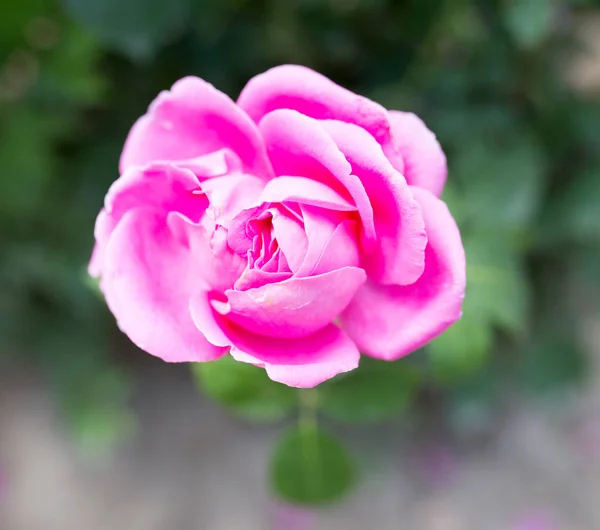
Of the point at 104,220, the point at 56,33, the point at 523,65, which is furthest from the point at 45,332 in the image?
the point at 523,65

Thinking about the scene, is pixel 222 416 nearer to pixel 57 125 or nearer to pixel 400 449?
pixel 400 449

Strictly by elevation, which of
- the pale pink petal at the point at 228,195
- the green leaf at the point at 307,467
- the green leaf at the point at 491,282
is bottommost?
the green leaf at the point at 307,467

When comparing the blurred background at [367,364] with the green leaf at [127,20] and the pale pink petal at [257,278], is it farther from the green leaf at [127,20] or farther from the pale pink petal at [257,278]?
the pale pink petal at [257,278]

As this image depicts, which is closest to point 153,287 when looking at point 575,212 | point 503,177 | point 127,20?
point 127,20

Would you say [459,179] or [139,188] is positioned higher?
[139,188]

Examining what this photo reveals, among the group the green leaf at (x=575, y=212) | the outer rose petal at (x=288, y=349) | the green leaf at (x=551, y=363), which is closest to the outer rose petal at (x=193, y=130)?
the outer rose petal at (x=288, y=349)
